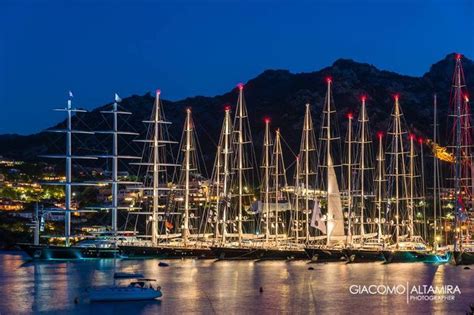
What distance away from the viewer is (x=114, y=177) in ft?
380

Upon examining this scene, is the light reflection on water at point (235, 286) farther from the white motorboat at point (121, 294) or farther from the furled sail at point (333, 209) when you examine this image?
the furled sail at point (333, 209)

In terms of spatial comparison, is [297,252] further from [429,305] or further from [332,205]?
[429,305]

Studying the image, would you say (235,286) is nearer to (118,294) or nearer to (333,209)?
(118,294)

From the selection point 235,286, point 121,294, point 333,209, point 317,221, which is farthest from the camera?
point 317,221

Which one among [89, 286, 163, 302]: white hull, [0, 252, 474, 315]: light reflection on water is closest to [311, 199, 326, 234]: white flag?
[0, 252, 474, 315]: light reflection on water

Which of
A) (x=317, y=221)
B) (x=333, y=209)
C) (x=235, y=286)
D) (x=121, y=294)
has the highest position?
(x=333, y=209)

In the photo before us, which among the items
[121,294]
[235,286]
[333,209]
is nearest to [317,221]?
[333,209]

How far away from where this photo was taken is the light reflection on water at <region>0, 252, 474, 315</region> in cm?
6134

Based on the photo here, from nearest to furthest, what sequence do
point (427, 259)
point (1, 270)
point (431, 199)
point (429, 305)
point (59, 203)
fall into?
1. point (429, 305)
2. point (427, 259)
3. point (1, 270)
4. point (431, 199)
5. point (59, 203)

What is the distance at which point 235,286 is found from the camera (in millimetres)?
76125

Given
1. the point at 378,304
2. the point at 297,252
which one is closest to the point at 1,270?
the point at 297,252

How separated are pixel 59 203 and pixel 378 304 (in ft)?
435

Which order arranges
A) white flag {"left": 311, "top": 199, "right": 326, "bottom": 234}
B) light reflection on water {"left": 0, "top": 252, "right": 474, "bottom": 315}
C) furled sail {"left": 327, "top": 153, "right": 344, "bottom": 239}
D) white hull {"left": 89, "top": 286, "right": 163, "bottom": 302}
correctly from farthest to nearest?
white flag {"left": 311, "top": 199, "right": 326, "bottom": 234} < furled sail {"left": 327, "top": 153, "right": 344, "bottom": 239} < white hull {"left": 89, "top": 286, "right": 163, "bottom": 302} < light reflection on water {"left": 0, "top": 252, "right": 474, "bottom": 315}

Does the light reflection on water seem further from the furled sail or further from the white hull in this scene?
the furled sail
